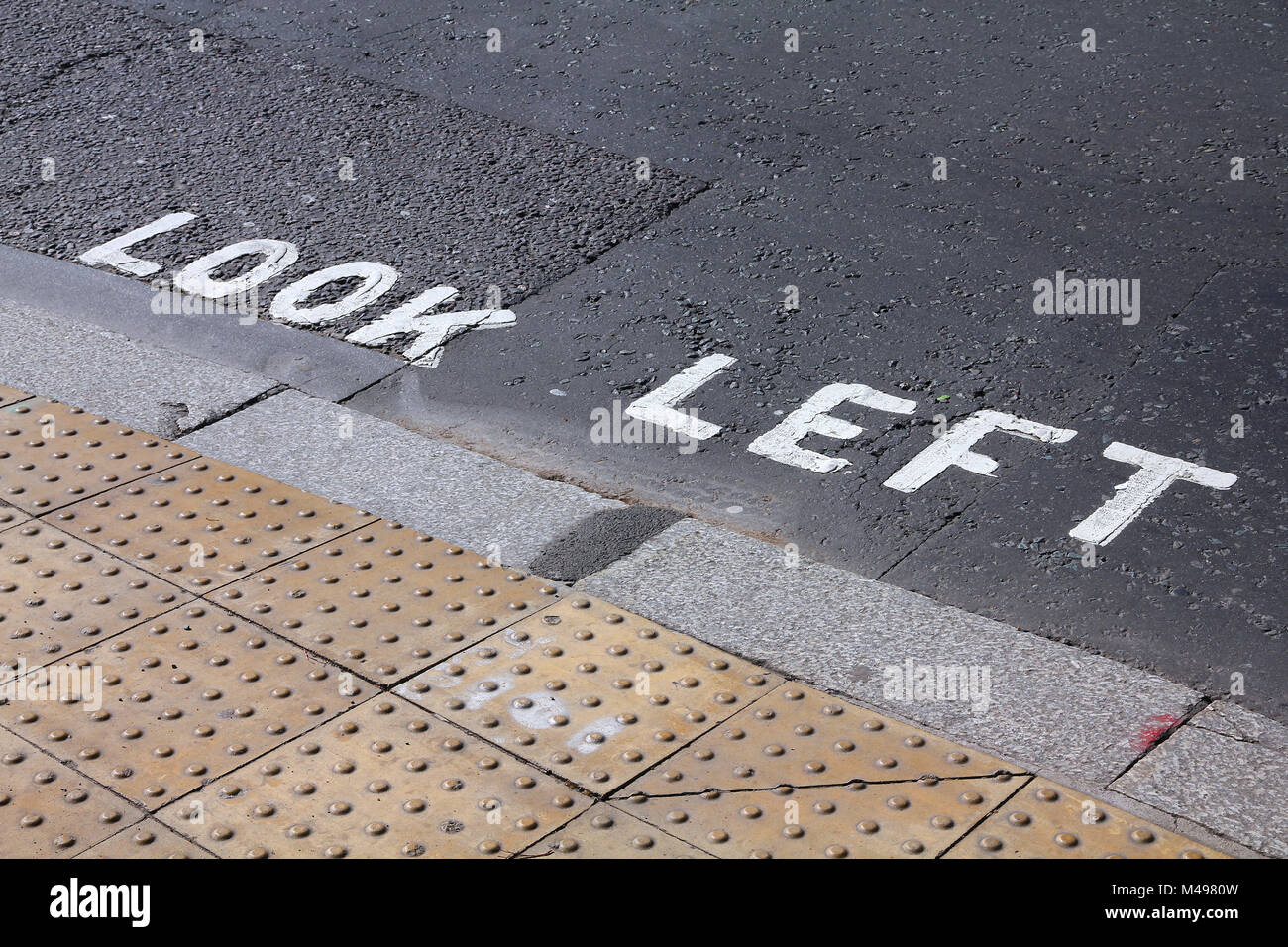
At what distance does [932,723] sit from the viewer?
164 inches

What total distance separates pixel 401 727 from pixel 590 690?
568 mm

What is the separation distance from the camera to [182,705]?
4273mm

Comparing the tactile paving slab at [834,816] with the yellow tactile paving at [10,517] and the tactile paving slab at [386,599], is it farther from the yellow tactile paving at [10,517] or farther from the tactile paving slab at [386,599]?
the yellow tactile paving at [10,517]

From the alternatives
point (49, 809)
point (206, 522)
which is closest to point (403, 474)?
point (206, 522)

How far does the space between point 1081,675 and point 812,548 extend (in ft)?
3.64

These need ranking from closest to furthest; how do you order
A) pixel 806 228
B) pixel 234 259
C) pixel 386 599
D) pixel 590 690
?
1. pixel 590 690
2. pixel 386 599
3. pixel 234 259
4. pixel 806 228

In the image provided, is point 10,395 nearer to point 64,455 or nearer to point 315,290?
point 64,455

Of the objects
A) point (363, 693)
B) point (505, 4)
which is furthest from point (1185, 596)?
point (505, 4)

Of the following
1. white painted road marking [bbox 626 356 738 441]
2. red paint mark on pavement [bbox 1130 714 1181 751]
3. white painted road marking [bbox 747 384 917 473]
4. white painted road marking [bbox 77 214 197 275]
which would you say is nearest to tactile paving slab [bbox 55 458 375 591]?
white painted road marking [bbox 626 356 738 441]

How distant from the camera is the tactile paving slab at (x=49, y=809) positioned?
12.2 feet

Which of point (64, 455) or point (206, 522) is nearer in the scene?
point (206, 522)
